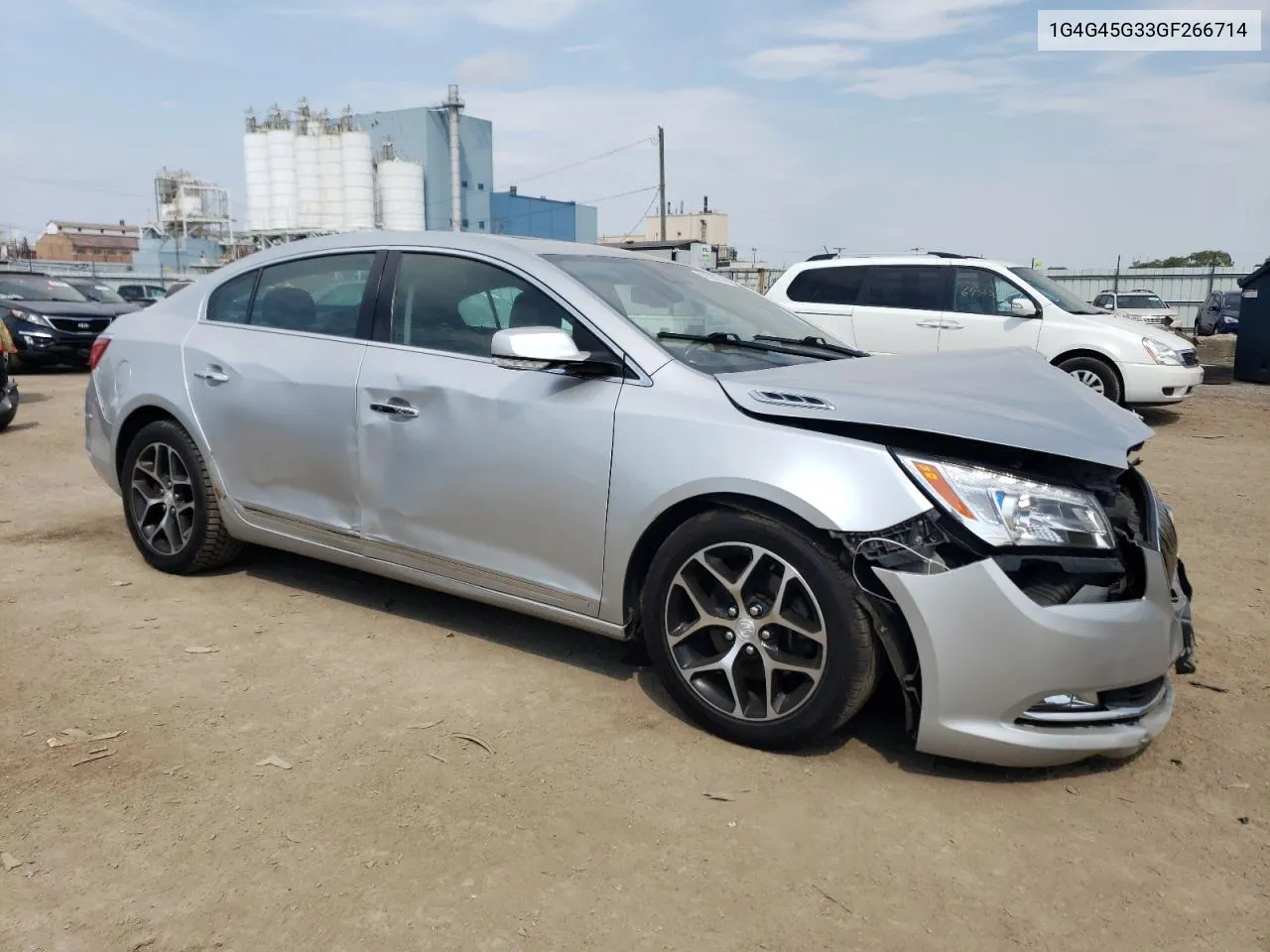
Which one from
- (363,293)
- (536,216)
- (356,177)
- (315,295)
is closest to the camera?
(363,293)

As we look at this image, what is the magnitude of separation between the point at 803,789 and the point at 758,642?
0.44 m

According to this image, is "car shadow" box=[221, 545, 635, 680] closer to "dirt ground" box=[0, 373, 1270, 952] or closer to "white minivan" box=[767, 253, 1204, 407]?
"dirt ground" box=[0, 373, 1270, 952]

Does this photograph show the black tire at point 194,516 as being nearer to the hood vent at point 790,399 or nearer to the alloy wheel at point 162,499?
the alloy wheel at point 162,499

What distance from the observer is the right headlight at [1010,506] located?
282 centimetres

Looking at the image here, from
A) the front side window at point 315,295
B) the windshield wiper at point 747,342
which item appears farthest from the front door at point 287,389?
the windshield wiper at point 747,342

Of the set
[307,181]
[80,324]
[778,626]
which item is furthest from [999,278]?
[307,181]

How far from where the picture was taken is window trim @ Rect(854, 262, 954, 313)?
36.2ft

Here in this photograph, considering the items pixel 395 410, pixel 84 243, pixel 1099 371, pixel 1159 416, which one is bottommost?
pixel 1159 416

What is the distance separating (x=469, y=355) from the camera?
3781 mm

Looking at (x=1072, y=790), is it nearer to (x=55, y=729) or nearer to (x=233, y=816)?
(x=233, y=816)

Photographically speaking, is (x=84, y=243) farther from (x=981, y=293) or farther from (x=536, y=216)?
(x=981, y=293)

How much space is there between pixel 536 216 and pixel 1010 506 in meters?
65.3

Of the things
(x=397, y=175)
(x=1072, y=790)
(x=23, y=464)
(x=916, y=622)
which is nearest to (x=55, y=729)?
(x=916, y=622)

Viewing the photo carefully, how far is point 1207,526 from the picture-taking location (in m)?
6.15
